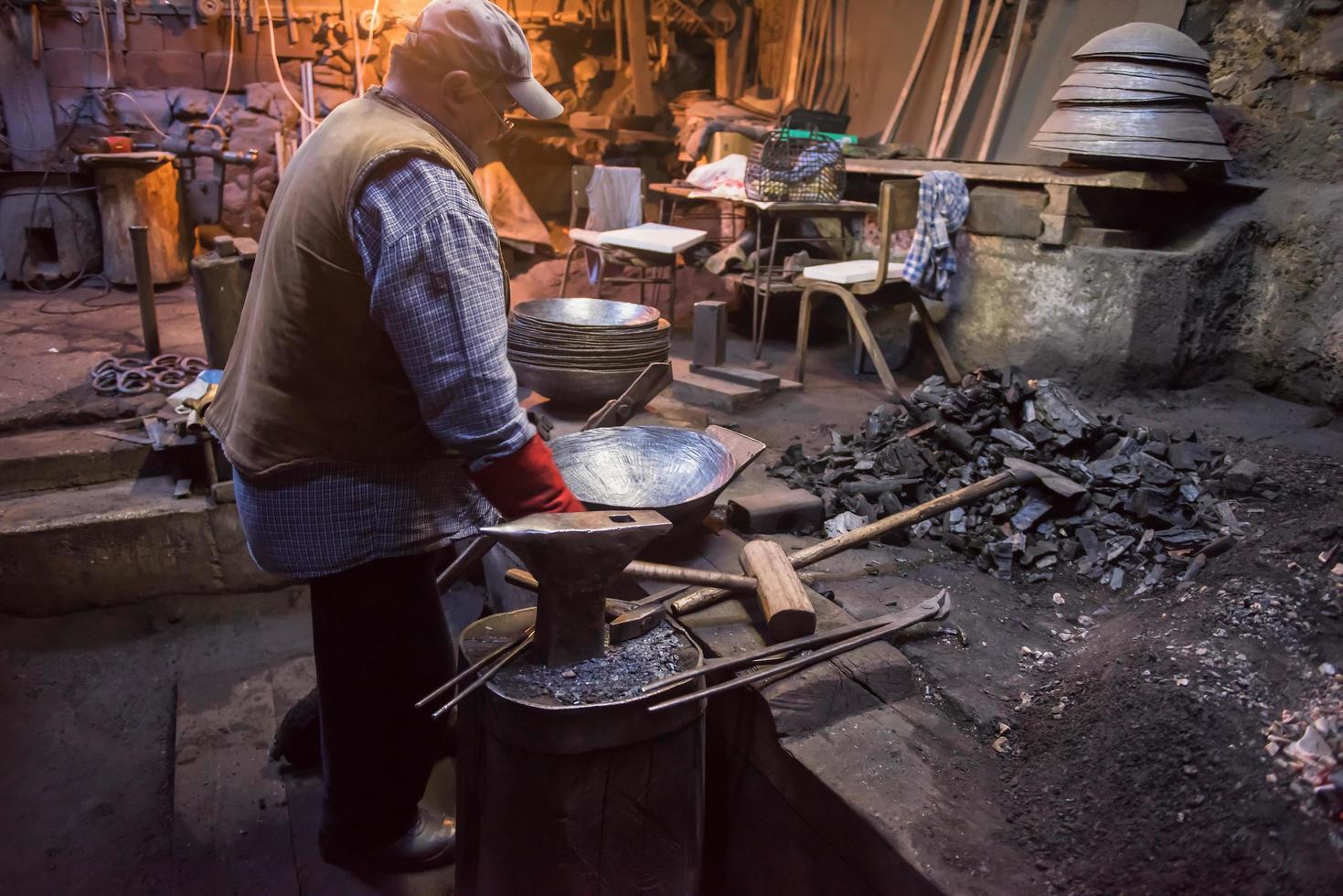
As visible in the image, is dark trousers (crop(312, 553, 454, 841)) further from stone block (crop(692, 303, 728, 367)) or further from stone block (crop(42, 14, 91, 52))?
stone block (crop(42, 14, 91, 52))

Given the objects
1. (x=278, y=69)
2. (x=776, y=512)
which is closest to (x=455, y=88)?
(x=776, y=512)

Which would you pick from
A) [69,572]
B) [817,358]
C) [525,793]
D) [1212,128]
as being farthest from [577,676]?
[817,358]

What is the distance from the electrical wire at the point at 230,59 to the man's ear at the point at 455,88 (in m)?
8.49

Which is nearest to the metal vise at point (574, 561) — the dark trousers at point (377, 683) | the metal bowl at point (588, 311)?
the dark trousers at point (377, 683)

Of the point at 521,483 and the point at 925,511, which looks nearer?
the point at 521,483

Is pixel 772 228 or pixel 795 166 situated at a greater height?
pixel 795 166

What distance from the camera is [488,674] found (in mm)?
1857

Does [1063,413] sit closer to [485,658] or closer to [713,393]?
[713,393]

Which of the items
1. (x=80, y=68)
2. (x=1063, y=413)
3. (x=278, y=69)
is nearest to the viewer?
(x=1063, y=413)

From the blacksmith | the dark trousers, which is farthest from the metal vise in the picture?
the dark trousers

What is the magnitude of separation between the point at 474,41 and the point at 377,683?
1.55 m

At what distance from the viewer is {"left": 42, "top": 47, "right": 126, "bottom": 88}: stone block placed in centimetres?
868

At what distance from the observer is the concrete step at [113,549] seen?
13.4 ft

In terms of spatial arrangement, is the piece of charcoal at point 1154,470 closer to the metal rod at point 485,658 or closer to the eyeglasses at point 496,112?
the metal rod at point 485,658
